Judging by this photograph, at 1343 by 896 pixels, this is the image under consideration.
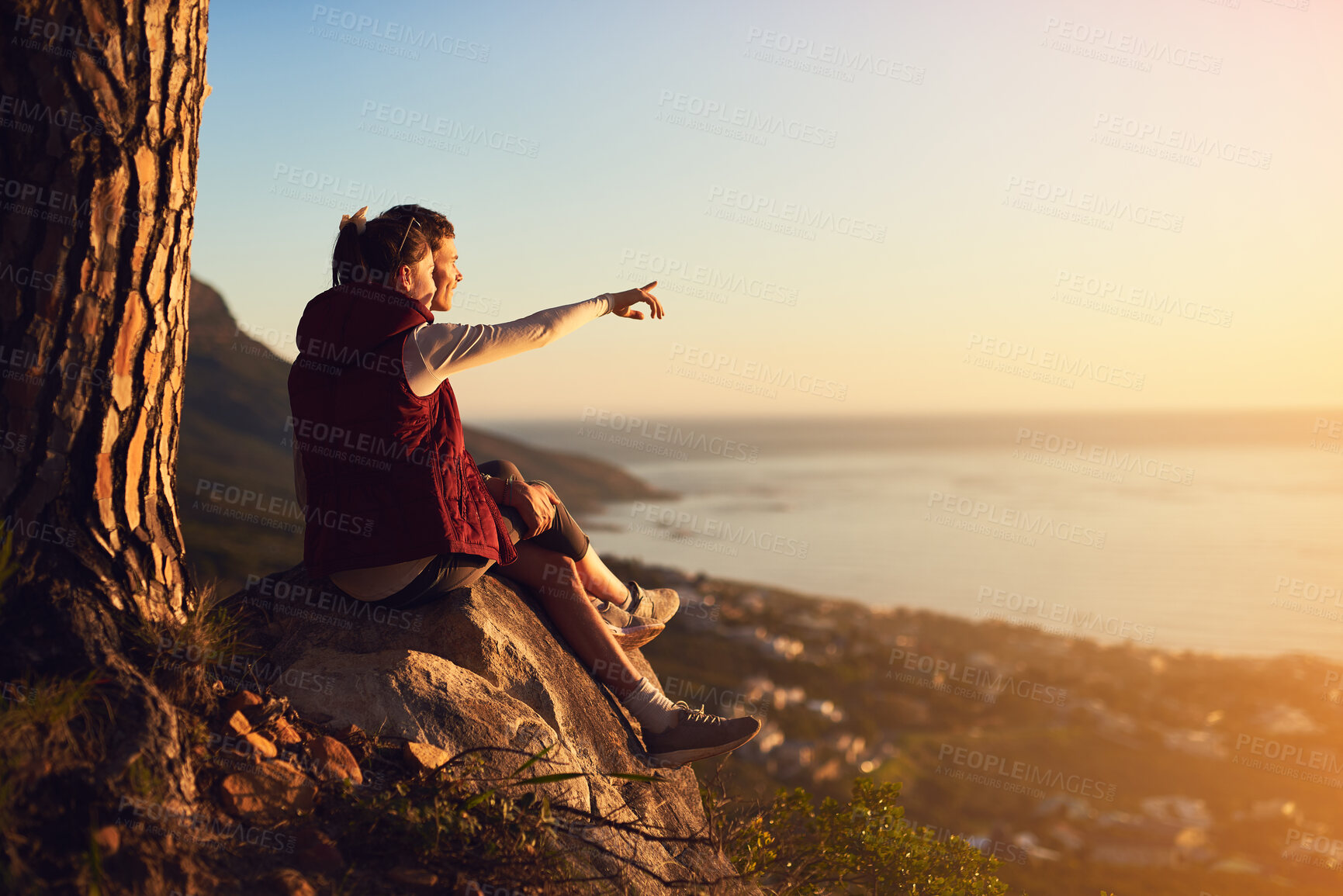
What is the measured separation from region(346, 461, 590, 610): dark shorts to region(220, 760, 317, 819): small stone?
0.92 meters

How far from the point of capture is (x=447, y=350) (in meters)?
3.01

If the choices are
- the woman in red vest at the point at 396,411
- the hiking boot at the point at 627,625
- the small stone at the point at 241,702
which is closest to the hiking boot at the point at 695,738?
the hiking boot at the point at 627,625

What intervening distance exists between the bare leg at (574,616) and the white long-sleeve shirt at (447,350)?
78 cm

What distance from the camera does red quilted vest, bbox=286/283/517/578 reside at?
9.81ft

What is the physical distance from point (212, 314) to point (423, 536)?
170ft

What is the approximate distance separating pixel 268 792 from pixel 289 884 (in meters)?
0.32

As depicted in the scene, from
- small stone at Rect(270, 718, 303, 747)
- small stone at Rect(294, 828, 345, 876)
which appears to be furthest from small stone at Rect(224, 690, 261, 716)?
small stone at Rect(294, 828, 345, 876)

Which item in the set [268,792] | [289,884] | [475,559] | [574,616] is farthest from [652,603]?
[289,884]

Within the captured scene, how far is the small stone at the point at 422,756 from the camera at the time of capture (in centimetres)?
273

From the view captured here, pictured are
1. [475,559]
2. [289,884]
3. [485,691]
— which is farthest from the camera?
[475,559]

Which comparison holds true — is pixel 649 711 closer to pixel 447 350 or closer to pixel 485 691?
pixel 485 691

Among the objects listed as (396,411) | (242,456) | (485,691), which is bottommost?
(242,456)

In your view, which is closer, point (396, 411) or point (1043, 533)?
point (396, 411)

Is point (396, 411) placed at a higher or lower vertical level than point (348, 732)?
higher
